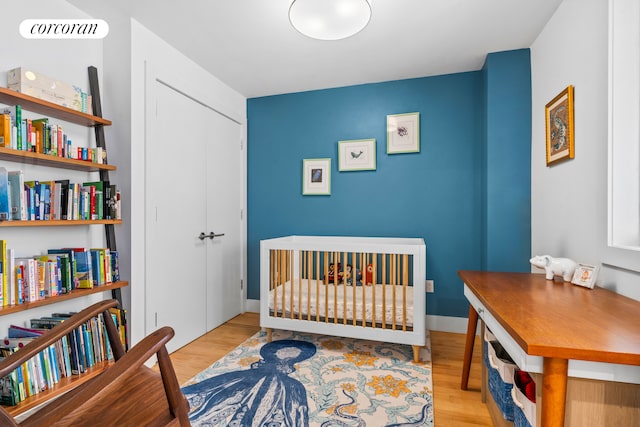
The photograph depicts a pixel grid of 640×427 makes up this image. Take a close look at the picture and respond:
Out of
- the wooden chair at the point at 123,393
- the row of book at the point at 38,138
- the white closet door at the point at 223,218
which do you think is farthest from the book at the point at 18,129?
the white closet door at the point at 223,218

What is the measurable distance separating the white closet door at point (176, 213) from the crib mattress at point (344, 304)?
2.29ft

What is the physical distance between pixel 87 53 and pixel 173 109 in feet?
1.99

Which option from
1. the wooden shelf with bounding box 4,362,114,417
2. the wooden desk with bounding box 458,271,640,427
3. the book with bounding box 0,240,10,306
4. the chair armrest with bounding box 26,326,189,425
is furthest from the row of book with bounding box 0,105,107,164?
the wooden desk with bounding box 458,271,640,427

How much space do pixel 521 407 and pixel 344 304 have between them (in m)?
1.39

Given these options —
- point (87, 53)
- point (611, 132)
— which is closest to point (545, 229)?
point (611, 132)

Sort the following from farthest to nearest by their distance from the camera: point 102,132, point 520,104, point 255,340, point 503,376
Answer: point 255,340
point 520,104
point 102,132
point 503,376

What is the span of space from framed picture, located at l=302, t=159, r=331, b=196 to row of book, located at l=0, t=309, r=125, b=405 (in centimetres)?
198

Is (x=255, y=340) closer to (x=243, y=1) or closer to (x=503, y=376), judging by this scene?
(x=503, y=376)

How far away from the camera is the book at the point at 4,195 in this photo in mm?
1553

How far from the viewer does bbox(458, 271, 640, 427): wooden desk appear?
0.84 metres

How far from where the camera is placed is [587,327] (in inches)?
38.3

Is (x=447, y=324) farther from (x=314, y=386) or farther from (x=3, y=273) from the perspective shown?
(x=3, y=273)

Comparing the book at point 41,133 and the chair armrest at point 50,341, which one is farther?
the book at point 41,133

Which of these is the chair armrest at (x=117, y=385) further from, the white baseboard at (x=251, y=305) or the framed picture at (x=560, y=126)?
the white baseboard at (x=251, y=305)
